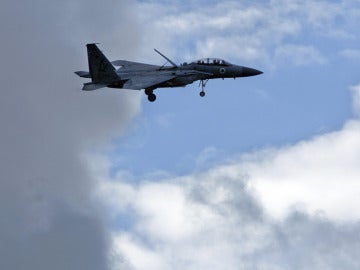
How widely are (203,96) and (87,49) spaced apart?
1506 centimetres

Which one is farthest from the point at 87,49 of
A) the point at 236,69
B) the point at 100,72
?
the point at 236,69

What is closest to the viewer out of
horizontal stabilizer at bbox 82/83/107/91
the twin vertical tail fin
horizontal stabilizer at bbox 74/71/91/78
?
horizontal stabilizer at bbox 82/83/107/91

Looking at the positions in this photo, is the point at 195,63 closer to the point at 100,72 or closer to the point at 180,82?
the point at 180,82

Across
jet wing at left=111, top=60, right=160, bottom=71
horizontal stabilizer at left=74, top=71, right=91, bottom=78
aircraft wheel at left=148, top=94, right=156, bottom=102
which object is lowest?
aircraft wheel at left=148, top=94, right=156, bottom=102

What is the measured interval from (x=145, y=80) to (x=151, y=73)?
9.48 ft

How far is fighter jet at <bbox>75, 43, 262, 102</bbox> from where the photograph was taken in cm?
11294

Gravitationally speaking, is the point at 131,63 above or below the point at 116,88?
above

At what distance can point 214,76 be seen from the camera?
11962cm

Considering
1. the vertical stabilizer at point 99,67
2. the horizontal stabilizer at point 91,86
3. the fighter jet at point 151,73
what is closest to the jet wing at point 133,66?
the fighter jet at point 151,73

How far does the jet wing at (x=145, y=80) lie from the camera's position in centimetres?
11308

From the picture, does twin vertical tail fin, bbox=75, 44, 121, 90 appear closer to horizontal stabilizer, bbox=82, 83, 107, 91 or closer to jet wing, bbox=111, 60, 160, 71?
horizontal stabilizer, bbox=82, 83, 107, 91

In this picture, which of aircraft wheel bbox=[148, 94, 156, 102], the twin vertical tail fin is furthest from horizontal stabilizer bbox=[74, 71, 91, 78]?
aircraft wheel bbox=[148, 94, 156, 102]

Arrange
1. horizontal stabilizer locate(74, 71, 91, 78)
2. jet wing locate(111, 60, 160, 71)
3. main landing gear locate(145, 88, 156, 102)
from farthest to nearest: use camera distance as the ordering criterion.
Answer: horizontal stabilizer locate(74, 71, 91, 78) < jet wing locate(111, 60, 160, 71) < main landing gear locate(145, 88, 156, 102)

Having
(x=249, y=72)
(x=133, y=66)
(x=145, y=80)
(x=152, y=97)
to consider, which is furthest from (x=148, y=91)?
(x=249, y=72)
